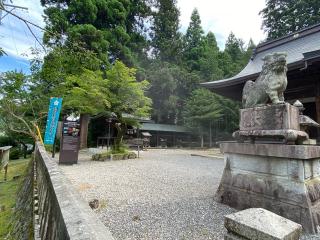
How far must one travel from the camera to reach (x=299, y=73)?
7191 millimetres

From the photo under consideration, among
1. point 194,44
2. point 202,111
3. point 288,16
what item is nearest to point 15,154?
point 202,111

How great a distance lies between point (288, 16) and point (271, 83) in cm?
2516

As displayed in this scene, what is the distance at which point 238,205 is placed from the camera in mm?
3600

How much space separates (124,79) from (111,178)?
547cm

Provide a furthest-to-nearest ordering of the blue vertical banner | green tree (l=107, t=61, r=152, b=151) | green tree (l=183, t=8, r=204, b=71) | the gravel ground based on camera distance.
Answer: green tree (l=183, t=8, r=204, b=71) → green tree (l=107, t=61, r=152, b=151) → the blue vertical banner → the gravel ground

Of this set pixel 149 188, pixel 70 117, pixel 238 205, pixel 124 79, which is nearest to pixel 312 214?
pixel 238 205

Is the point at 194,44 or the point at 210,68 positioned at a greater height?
the point at 194,44

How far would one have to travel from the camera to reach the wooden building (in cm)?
628

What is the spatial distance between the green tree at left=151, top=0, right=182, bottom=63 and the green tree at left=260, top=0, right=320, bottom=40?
34.9 feet

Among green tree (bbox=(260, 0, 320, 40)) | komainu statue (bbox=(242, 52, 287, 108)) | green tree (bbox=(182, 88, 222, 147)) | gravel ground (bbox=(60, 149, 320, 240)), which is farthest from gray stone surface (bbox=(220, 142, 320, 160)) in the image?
green tree (bbox=(260, 0, 320, 40))

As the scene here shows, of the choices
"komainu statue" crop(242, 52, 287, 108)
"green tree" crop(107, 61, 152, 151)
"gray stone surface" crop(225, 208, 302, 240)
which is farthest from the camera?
"green tree" crop(107, 61, 152, 151)

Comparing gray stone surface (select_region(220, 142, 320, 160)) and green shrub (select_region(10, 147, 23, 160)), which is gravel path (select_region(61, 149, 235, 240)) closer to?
gray stone surface (select_region(220, 142, 320, 160))

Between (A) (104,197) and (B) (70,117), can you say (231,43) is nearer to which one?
(B) (70,117)

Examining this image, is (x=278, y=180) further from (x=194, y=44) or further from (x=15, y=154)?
(x=194, y=44)
